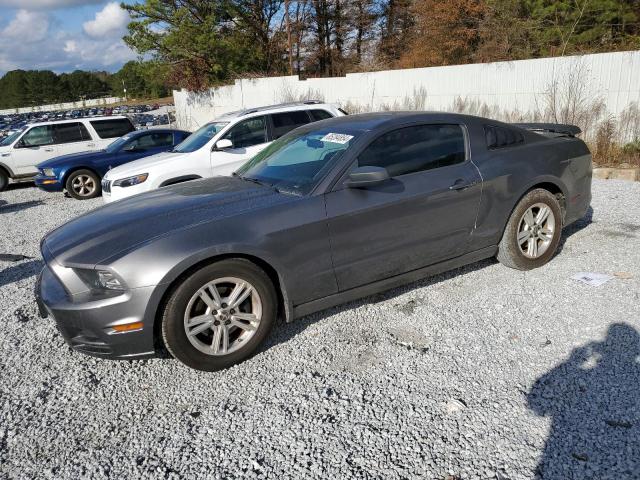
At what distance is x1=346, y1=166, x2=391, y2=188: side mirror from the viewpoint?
11.3 ft

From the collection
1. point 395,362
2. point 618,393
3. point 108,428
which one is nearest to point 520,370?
point 618,393

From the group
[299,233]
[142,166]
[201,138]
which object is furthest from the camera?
[201,138]

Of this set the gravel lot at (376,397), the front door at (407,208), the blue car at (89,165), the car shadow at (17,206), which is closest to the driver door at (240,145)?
the blue car at (89,165)

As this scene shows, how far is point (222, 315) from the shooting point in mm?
3213

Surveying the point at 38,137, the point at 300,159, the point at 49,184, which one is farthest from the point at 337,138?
the point at 38,137

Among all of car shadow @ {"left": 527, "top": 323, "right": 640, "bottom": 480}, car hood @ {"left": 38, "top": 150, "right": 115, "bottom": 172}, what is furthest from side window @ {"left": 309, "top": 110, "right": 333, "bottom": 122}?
car shadow @ {"left": 527, "top": 323, "right": 640, "bottom": 480}

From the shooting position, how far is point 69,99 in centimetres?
11481

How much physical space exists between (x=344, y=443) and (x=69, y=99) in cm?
13159

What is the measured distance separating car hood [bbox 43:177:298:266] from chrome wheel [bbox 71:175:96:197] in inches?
302

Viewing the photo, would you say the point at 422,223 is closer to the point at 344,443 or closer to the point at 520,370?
the point at 520,370

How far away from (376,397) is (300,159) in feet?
6.69

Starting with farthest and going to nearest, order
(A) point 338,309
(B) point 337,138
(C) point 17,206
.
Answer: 1. (C) point 17,206
2. (A) point 338,309
3. (B) point 337,138

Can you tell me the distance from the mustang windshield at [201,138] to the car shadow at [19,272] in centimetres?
300

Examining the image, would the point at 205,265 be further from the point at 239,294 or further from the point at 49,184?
the point at 49,184
